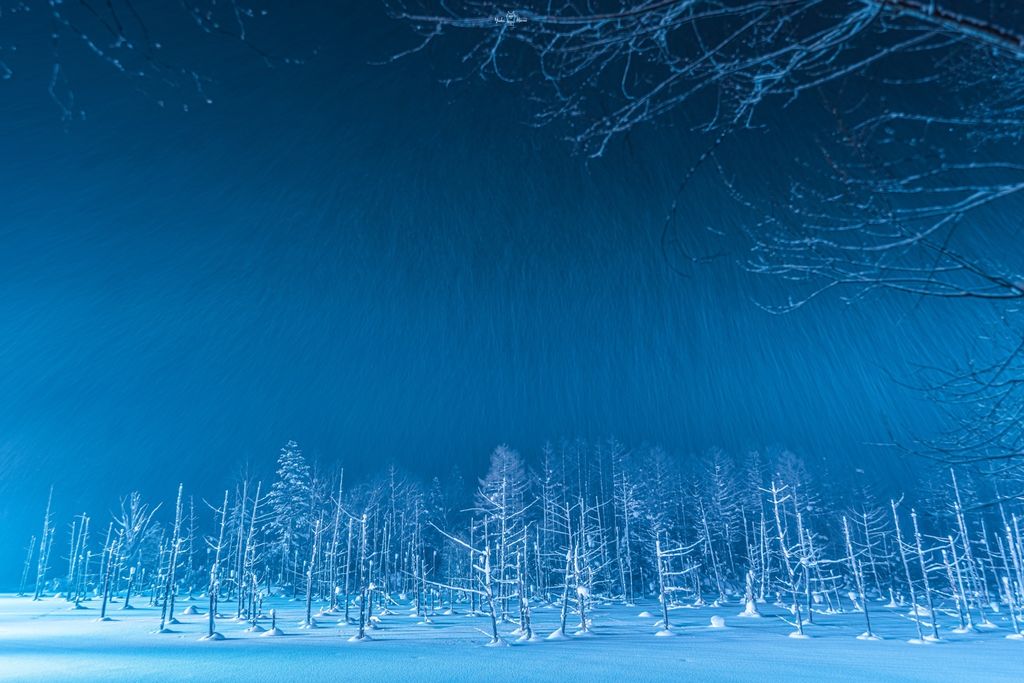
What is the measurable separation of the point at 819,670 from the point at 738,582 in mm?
36790

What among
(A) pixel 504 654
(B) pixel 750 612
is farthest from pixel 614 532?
(A) pixel 504 654

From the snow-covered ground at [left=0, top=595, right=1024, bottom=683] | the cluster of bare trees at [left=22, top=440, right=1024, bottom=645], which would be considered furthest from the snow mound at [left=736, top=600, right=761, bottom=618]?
the cluster of bare trees at [left=22, top=440, right=1024, bottom=645]

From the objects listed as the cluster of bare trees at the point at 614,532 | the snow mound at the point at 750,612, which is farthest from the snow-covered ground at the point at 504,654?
the cluster of bare trees at the point at 614,532

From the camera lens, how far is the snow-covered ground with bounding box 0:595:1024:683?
15.4m

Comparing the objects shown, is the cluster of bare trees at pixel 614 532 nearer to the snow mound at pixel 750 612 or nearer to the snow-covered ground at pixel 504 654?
the snow mound at pixel 750 612

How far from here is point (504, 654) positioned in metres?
19.2

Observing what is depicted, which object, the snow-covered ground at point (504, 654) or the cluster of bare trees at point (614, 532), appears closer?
the snow-covered ground at point (504, 654)

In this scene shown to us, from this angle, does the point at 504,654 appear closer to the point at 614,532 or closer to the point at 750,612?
the point at 750,612

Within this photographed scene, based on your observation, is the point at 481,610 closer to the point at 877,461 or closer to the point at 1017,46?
the point at 1017,46

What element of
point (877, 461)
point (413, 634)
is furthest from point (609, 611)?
point (877, 461)

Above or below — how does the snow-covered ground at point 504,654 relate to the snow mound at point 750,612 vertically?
above

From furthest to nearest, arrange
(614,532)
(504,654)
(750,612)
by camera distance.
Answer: (614,532) → (750,612) → (504,654)

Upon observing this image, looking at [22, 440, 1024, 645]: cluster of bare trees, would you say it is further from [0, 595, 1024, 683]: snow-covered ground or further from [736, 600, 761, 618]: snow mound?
[0, 595, 1024, 683]: snow-covered ground

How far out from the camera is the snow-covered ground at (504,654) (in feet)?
50.6
